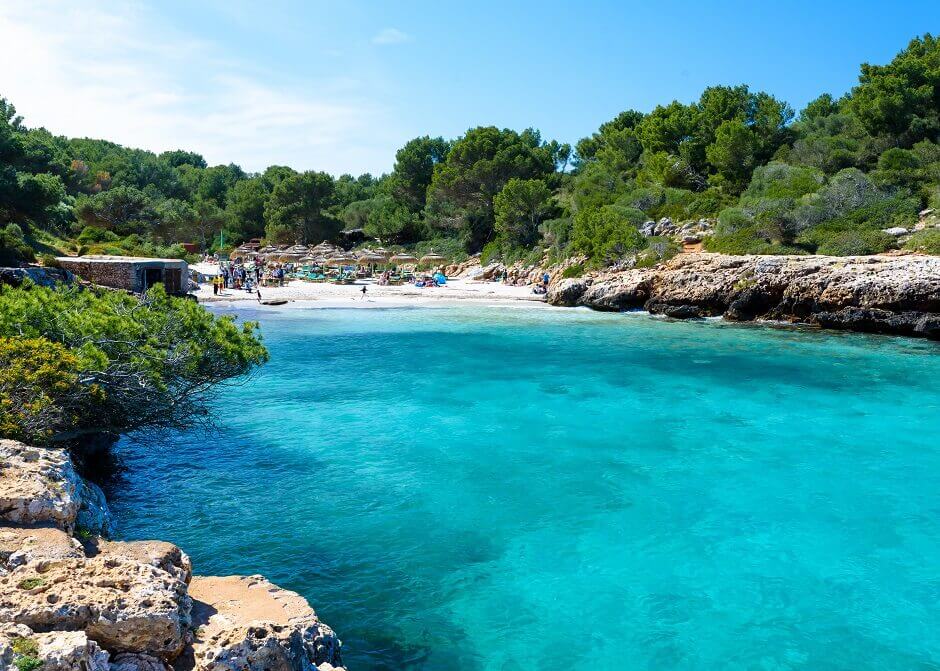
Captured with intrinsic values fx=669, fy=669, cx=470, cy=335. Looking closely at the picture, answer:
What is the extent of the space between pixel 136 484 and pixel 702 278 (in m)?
28.4

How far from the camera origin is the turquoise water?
7273 millimetres

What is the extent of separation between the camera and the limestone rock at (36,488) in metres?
5.73

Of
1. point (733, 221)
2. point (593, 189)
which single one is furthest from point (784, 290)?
point (593, 189)

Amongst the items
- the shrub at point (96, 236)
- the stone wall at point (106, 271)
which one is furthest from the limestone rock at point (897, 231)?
the shrub at point (96, 236)

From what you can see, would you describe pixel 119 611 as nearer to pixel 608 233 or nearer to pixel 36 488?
pixel 36 488

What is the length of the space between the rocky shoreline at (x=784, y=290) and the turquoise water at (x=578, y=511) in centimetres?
806

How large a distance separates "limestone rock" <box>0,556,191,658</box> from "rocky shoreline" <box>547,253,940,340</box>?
2867 centimetres

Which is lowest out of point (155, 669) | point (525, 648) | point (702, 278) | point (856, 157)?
point (525, 648)

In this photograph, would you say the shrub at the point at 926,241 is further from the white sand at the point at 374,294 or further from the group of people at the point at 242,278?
the group of people at the point at 242,278

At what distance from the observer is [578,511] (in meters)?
10.4

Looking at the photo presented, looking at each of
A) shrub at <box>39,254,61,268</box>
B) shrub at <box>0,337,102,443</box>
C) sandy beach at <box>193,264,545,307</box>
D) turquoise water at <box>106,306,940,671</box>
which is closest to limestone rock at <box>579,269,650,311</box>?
sandy beach at <box>193,264,545,307</box>

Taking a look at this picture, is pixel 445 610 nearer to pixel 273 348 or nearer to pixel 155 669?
pixel 155 669

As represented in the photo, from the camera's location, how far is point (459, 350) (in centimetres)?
2395

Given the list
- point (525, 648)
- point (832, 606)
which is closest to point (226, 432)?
point (525, 648)
